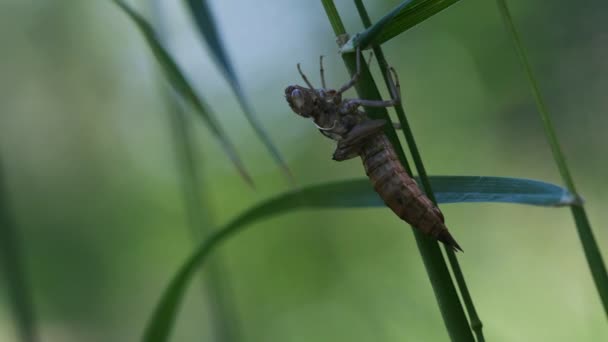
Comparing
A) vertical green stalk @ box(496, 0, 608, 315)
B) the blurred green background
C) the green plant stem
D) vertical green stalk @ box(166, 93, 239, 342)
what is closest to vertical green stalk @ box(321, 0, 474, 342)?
the green plant stem

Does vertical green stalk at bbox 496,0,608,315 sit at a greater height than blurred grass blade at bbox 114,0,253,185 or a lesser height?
lesser

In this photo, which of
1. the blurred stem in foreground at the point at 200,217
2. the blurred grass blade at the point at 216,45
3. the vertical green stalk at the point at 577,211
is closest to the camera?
the vertical green stalk at the point at 577,211

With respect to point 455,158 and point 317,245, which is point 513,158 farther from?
point 317,245

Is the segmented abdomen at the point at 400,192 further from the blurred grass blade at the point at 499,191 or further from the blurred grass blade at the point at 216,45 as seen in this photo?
the blurred grass blade at the point at 216,45

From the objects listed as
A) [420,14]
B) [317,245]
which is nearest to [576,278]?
[317,245]

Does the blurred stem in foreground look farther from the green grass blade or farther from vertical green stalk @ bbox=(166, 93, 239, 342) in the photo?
the green grass blade

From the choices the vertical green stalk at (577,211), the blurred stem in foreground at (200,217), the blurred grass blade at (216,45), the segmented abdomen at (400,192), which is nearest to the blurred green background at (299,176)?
the blurred stem in foreground at (200,217)
